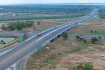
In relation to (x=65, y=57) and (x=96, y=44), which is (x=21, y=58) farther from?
(x=96, y=44)

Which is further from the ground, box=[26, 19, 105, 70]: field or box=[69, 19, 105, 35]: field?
box=[69, 19, 105, 35]: field

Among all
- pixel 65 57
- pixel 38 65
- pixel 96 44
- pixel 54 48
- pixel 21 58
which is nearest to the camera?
pixel 38 65

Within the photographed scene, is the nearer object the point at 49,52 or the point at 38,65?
the point at 38,65

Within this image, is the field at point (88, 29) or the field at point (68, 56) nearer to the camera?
the field at point (68, 56)

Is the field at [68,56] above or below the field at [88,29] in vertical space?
below

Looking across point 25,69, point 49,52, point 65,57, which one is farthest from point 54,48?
point 25,69

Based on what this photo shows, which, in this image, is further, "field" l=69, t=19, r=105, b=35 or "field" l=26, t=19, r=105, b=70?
"field" l=69, t=19, r=105, b=35

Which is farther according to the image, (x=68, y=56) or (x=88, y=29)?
(x=88, y=29)

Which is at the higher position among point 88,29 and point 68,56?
point 88,29
